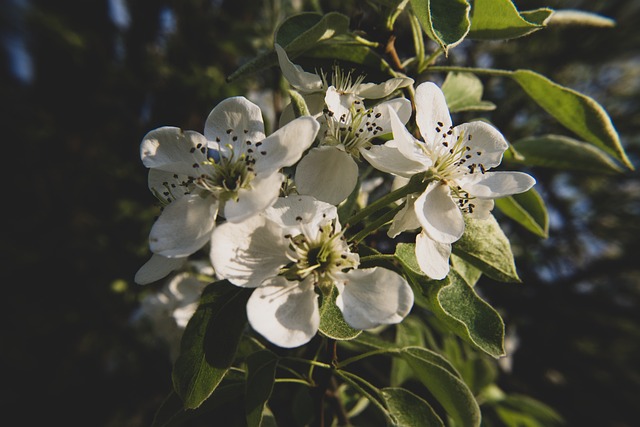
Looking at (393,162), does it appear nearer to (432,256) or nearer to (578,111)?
(432,256)

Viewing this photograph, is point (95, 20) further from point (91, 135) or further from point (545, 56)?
point (545, 56)

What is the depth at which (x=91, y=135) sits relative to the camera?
2.60 m

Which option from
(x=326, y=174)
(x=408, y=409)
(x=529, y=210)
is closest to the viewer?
(x=326, y=174)

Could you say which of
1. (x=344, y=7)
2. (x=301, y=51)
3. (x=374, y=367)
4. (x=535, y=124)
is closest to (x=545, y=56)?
(x=535, y=124)

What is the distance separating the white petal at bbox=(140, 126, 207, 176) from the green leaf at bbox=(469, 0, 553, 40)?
1.83ft

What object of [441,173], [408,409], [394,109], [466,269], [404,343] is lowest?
[404,343]

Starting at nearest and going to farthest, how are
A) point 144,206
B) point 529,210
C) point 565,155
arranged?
point 529,210
point 565,155
point 144,206

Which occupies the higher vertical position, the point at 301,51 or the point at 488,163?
the point at 301,51

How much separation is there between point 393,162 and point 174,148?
0.37m

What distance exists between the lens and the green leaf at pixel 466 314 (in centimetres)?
73

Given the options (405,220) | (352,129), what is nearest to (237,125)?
(352,129)

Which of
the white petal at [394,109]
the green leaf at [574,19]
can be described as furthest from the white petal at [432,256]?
the green leaf at [574,19]

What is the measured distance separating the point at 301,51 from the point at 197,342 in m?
0.55

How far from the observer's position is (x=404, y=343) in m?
1.17
